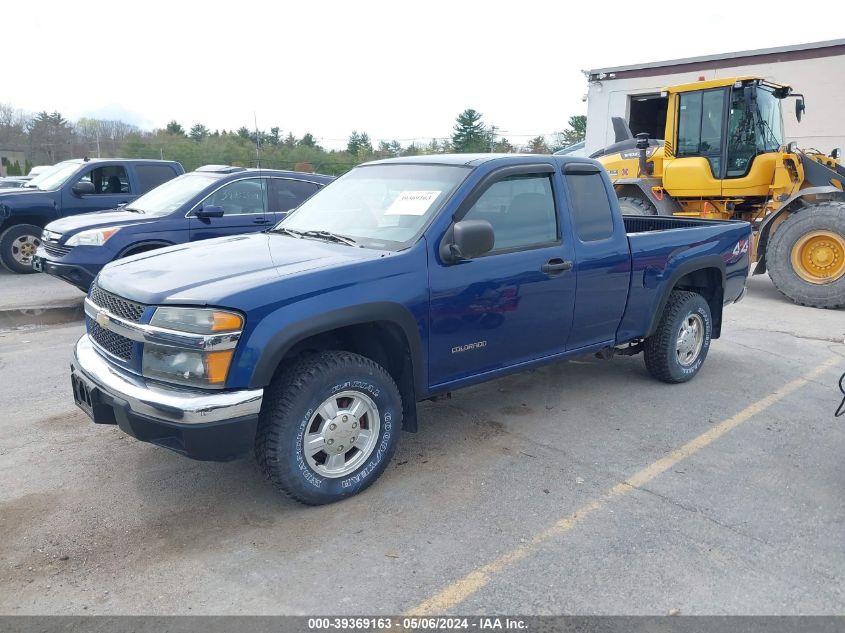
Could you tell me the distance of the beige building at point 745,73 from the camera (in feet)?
55.2

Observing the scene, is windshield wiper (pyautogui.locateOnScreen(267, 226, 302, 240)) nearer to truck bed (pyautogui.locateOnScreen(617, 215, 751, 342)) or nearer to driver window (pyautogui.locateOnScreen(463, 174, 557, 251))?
driver window (pyautogui.locateOnScreen(463, 174, 557, 251))

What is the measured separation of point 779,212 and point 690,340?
493 centimetres

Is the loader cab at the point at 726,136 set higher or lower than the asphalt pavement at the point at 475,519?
higher

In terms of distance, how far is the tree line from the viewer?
2992 cm

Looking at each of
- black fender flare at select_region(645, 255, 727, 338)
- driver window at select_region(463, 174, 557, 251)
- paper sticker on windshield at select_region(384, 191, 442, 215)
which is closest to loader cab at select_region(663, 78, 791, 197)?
black fender flare at select_region(645, 255, 727, 338)

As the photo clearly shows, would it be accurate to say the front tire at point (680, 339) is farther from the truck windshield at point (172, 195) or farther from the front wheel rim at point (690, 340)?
the truck windshield at point (172, 195)

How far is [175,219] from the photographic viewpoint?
801 cm

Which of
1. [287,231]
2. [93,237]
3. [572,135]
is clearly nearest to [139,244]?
[93,237]

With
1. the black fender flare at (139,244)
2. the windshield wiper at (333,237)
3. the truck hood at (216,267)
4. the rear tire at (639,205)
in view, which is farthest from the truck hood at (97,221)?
the rear tire at (639,205)

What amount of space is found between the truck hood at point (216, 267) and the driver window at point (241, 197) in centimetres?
430

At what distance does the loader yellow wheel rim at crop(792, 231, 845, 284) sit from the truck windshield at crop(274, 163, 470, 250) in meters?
7.03

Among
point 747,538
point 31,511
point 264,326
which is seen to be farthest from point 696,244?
point 31,511

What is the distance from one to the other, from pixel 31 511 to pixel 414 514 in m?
2.00

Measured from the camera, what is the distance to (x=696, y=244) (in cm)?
553
